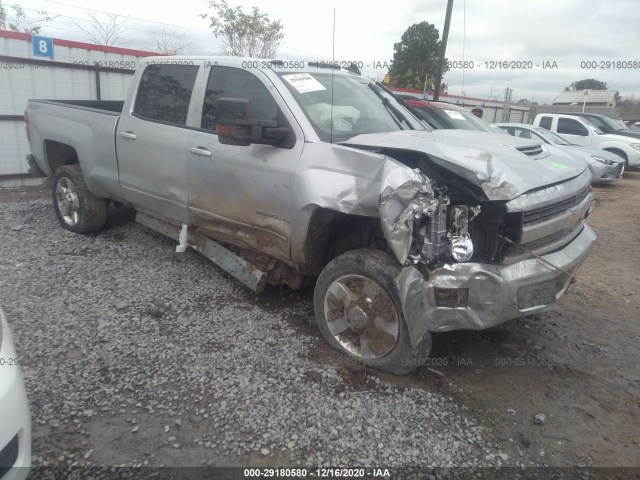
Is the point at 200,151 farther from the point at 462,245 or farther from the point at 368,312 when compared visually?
the point at 462,245

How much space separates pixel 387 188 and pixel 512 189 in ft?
2.28

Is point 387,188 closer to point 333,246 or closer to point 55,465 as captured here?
point 333,246

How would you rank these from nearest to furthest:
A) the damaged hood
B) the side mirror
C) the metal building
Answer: the damaged hood
the side mirror
the metal building

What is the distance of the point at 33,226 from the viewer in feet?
19.2

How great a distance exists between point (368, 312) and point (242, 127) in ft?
4.82

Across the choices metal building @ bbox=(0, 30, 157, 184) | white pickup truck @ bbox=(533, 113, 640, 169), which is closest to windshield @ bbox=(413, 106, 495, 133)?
metal building @ bbox=(0, 30, 157, 184)

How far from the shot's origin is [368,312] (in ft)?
10.2

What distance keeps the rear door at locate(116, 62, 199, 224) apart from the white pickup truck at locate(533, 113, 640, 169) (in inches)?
472

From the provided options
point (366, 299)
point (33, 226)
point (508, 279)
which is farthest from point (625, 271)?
point (33, 226)

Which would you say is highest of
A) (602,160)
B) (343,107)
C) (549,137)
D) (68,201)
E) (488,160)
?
(343,107)

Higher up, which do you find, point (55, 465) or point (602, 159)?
point (602, 159)

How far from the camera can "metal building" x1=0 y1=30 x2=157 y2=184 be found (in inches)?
309

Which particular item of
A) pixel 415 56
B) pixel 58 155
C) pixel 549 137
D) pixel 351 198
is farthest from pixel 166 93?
pixel 415 56

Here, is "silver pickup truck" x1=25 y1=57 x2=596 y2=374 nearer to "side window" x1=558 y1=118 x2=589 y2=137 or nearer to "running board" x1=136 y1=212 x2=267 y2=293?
"running board" x1=136 y1=212 x2=267 y2=293
